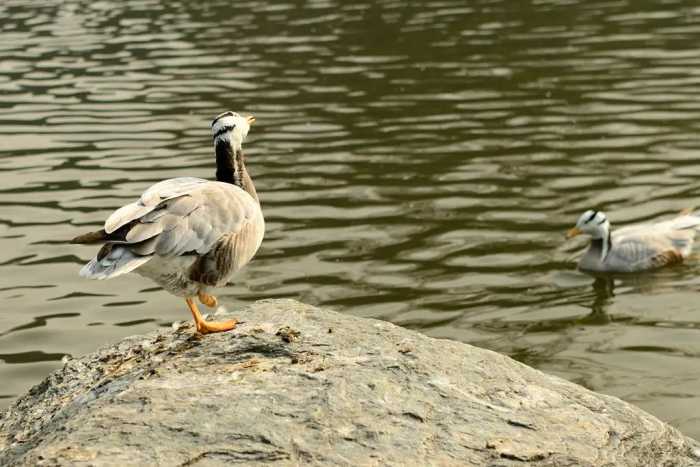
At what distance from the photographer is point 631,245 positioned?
1271cm

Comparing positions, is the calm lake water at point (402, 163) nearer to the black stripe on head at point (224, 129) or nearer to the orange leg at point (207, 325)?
the orange leg at point (207, 325)

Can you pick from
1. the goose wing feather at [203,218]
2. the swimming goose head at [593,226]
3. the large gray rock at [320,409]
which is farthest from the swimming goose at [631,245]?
the goose wing feather at [203,218]

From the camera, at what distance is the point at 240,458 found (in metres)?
5.28

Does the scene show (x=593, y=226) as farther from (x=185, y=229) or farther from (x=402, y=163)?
(x=185, y=229)

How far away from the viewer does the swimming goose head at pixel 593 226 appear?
12492 millimetres

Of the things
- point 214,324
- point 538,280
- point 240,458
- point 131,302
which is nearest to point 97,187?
point 131,302

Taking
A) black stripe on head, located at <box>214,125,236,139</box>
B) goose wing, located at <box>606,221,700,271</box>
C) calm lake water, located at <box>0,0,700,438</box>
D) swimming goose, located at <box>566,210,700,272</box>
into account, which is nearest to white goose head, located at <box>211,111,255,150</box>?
black stripe on head, located at <box>214,125,236,139</box>

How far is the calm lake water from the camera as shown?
35.8 ft

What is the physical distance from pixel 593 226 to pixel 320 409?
7493mm

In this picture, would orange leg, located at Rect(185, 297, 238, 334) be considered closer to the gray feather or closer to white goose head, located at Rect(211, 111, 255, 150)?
the gray feather

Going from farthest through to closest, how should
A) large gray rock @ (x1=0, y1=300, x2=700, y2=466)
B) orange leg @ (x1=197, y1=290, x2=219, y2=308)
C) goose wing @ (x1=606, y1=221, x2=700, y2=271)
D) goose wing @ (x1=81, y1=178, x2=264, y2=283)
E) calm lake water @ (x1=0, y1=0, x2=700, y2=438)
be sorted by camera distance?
goose wing @ (x1=606, y1=221, x2=700, y2=271) < calm lake water @ (x1=0, y1=0, x2=700, y2=438) < orange leg @ (x1=197, y1=290, x2=219, y2=308) < goose wing @ (x1=81, y1=178, x2=264, y2=283) < large gray rock @ (x1=0, y1=300, x2=700, y2=466)

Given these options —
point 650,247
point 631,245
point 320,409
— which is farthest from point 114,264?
point 631,245

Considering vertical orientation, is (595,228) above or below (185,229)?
Result: below

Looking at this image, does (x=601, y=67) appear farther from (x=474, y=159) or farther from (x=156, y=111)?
(x=156, y=111)
